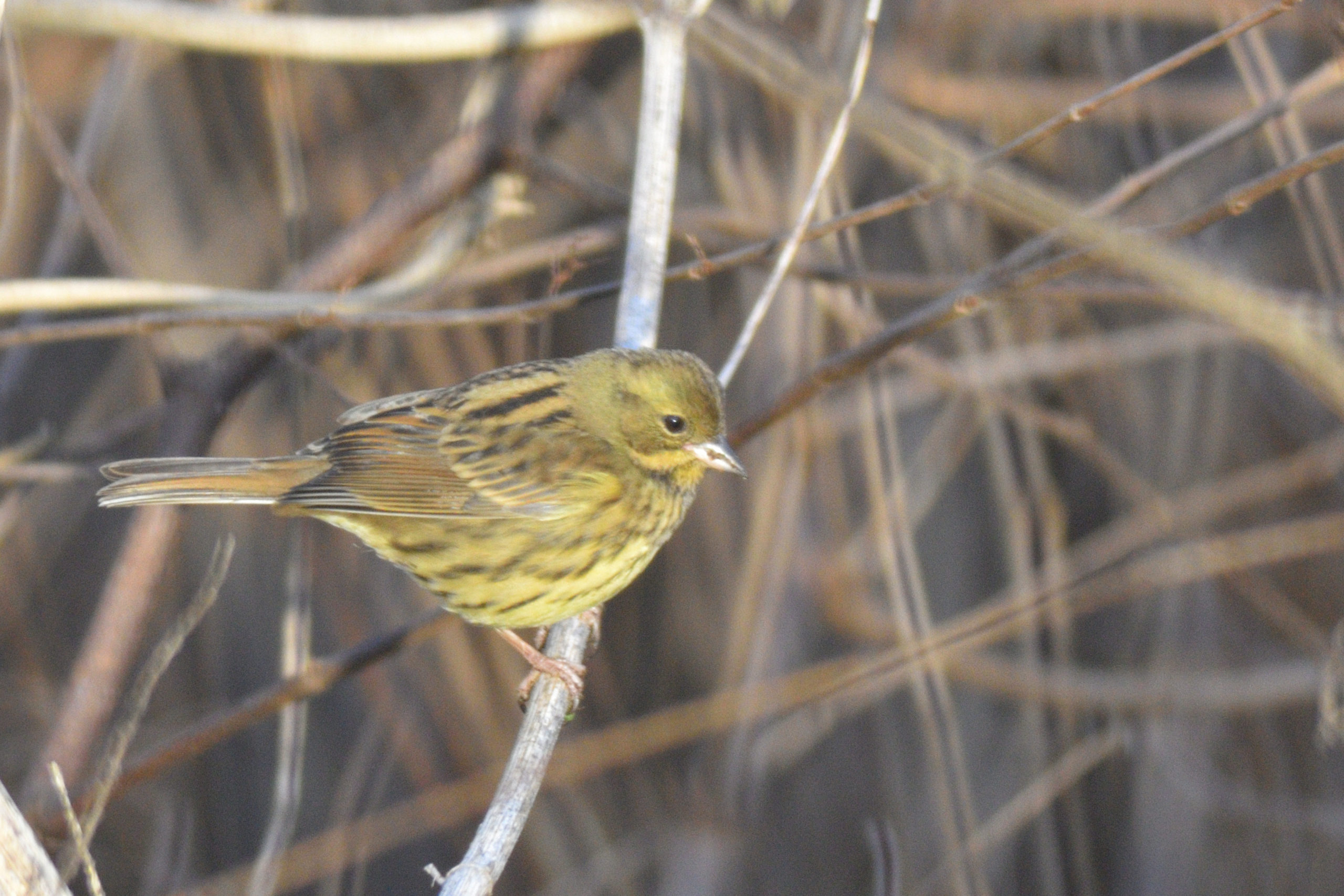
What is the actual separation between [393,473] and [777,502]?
4.90ft

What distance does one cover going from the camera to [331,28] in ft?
11.1

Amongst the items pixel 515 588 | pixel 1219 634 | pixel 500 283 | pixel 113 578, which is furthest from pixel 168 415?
pixel 1219 634

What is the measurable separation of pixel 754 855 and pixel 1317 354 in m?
3.50

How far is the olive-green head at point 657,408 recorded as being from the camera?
2814 mm

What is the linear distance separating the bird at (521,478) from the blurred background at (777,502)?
0.65 metres

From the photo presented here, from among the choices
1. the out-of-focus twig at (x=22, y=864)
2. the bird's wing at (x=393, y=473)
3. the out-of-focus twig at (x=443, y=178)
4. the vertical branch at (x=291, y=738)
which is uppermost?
the out-of-focus twig at (x=443, y=178)

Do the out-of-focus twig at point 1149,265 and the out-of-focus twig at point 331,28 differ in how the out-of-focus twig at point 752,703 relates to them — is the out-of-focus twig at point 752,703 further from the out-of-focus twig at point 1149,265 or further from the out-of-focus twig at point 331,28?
the out-of-focus twig at point 331,28

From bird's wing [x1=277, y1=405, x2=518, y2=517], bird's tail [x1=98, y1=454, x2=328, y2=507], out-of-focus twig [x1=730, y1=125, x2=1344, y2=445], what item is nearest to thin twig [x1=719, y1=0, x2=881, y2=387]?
out-of-focus twig [x1=730, y1=125, x2=1344, y2=445]


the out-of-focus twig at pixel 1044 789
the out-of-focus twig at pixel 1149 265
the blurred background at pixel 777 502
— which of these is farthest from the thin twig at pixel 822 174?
the out-of-focus twig at pixel 1044 789

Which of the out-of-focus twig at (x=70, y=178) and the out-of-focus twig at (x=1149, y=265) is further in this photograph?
the out-of-focus twig at (x=70, y=178)

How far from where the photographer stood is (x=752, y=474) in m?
4.32

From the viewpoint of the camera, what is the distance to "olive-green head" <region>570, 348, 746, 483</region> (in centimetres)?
281

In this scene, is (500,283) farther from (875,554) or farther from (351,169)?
(875,554)

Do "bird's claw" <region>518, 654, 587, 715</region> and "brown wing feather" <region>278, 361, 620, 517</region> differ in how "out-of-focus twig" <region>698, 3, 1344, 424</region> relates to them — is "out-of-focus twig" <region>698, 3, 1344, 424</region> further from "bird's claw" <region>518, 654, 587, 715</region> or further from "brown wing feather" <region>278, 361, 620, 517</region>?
"bird's claw" <region>518, 654, 587, 715</region>
